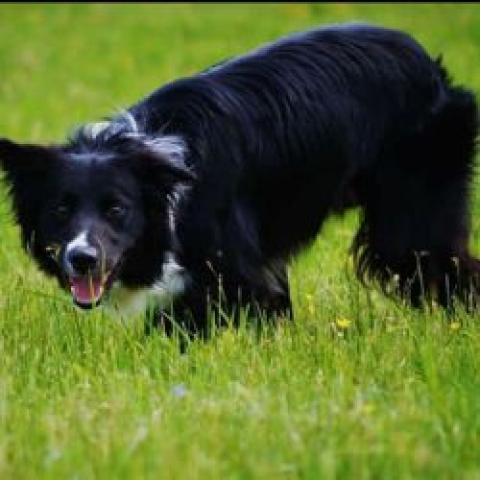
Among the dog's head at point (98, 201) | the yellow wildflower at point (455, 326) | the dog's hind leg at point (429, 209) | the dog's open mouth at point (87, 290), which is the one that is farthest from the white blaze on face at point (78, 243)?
the dog's hind leg at point (429, 209)

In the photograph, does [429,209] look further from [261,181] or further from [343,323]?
[343,323]

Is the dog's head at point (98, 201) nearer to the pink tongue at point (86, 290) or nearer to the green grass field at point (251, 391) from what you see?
the pink tongue at point (86, 290)

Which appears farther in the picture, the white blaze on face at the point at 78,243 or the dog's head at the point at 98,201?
the dog's head at the point at 98,201

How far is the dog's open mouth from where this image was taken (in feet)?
16.8

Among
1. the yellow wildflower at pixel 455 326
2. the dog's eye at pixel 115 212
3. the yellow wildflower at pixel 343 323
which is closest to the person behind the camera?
the yellow wildflower at pixel 455 326

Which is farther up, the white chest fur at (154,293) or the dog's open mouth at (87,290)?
the dog's open mouth at (87,290)

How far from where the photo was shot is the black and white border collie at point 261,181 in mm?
5312

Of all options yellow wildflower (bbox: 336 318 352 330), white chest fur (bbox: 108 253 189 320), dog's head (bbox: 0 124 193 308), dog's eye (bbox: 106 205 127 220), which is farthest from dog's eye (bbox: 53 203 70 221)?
yellow wildflower (bbox: 336 318 352 330)

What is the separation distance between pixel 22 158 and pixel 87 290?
71 cm

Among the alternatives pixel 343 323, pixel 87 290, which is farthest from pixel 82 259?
pixel 343 323

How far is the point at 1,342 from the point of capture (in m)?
4.98

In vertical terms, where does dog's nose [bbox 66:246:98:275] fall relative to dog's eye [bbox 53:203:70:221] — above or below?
below

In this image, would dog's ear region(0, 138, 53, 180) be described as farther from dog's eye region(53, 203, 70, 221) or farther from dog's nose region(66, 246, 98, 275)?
dog's nose region(66, 246, 98, 275)

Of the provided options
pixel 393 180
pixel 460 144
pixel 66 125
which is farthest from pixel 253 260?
pixel 66 125
